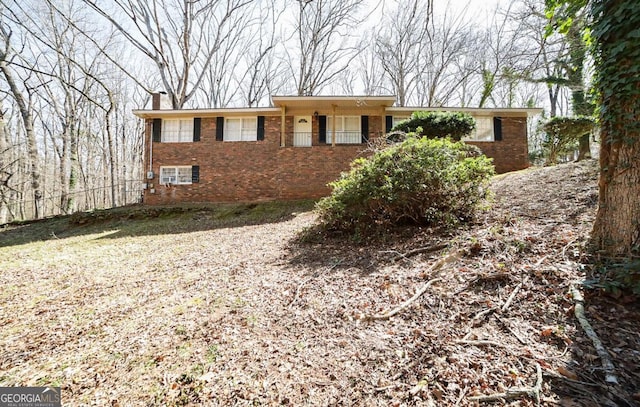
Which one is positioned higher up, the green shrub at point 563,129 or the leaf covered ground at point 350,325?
the green shrub at point 563,129

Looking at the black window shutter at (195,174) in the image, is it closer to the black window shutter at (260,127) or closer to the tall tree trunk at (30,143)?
the black window shutter at (260,127)

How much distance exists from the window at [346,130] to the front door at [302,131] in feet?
3.07

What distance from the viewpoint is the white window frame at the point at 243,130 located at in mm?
12664

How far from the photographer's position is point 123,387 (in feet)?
6.24

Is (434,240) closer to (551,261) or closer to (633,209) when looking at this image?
(551,261)

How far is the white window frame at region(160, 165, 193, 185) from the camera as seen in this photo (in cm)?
1258

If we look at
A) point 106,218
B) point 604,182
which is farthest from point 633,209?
point 106,218

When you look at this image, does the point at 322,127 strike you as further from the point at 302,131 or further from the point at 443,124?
the point at 443,124

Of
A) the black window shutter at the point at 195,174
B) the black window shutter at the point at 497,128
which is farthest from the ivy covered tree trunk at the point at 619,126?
the black window shutter at the point at 195,174

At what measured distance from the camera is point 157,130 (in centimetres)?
1257

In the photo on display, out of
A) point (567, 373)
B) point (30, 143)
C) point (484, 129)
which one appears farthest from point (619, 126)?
point (30, 143)

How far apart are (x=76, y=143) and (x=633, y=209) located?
2270 cm

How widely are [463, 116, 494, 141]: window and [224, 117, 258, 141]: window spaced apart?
32.8 ft

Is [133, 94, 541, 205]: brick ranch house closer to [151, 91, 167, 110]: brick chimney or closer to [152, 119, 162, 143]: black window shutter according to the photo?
[152, 119, 162, 143]: black window shutter
